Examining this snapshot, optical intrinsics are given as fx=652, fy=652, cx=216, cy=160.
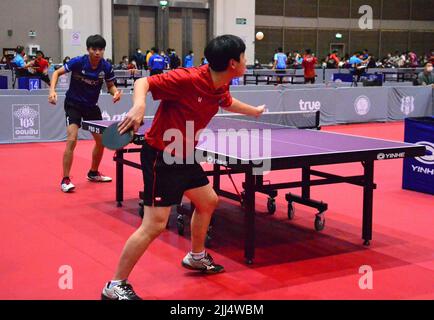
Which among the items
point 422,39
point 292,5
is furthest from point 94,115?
point 422,39

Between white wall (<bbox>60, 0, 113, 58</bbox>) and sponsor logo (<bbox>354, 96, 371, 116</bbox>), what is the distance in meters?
15.2

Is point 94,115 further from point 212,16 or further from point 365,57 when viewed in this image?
point 212,16

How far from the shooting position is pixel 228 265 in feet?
15.3

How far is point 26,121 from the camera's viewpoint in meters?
11.0

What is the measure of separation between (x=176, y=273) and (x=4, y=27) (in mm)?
24173

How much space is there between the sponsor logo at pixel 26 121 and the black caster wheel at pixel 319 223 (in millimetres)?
6654

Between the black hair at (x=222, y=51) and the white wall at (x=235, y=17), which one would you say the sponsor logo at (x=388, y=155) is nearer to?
the black hair at (x=222, y=51)

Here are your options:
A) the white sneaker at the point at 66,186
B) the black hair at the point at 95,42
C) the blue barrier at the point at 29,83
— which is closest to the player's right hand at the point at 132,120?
the black hair at the point at 95,42

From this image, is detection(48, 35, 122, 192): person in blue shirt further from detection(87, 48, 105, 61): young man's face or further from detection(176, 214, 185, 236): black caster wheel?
detection(176, 214, 185, 236): black caster wheel

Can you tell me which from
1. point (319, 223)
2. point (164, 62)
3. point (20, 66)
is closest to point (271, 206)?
point (319, 223)

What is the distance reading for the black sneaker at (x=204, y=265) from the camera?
4.42 metres

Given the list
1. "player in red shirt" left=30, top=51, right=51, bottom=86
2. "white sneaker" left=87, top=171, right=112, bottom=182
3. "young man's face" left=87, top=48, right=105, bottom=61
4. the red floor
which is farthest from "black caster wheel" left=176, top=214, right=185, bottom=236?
"player in red shirt" left=30, top=51, right=51, bottom=86

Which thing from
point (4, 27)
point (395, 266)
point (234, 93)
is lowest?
point (395, 266)

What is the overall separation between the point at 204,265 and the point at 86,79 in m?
3.53
